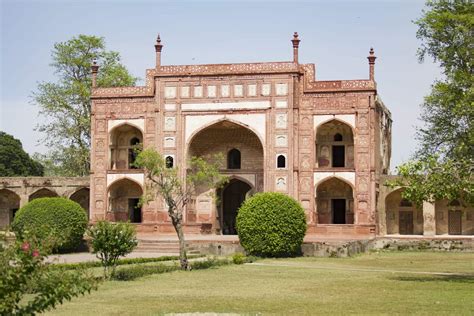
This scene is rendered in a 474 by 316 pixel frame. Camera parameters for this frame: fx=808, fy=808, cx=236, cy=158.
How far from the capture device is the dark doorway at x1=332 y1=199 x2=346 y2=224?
36.6 metres

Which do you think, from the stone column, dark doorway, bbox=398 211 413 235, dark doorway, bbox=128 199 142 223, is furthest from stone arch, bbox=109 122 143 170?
the stone column

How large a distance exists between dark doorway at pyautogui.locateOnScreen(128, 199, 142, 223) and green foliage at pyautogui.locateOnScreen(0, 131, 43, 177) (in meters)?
16.5

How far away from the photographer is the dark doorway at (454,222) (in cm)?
3806

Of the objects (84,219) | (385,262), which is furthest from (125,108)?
(385,262)

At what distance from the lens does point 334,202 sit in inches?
1444

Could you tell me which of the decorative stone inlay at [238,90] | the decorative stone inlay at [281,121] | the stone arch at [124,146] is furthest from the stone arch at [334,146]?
the stone arch at [124,146]

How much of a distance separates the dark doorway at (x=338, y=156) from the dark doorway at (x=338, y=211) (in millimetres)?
1652

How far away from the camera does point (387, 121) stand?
40906 mm

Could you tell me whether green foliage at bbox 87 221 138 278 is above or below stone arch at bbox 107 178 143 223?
below

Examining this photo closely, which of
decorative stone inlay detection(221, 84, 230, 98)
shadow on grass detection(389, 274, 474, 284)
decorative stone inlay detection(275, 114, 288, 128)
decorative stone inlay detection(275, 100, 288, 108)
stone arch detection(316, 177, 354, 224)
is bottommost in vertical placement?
shadow on grass detection(389, 274, 474, 284)

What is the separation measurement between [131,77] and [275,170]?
45.0ft

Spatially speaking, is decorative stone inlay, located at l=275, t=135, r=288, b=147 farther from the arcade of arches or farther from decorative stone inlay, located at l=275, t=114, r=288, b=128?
the arcade of arches

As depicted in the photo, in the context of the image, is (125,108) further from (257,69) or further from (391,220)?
(391,220)

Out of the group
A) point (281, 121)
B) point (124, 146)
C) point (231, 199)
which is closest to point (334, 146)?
point (281, 121)
